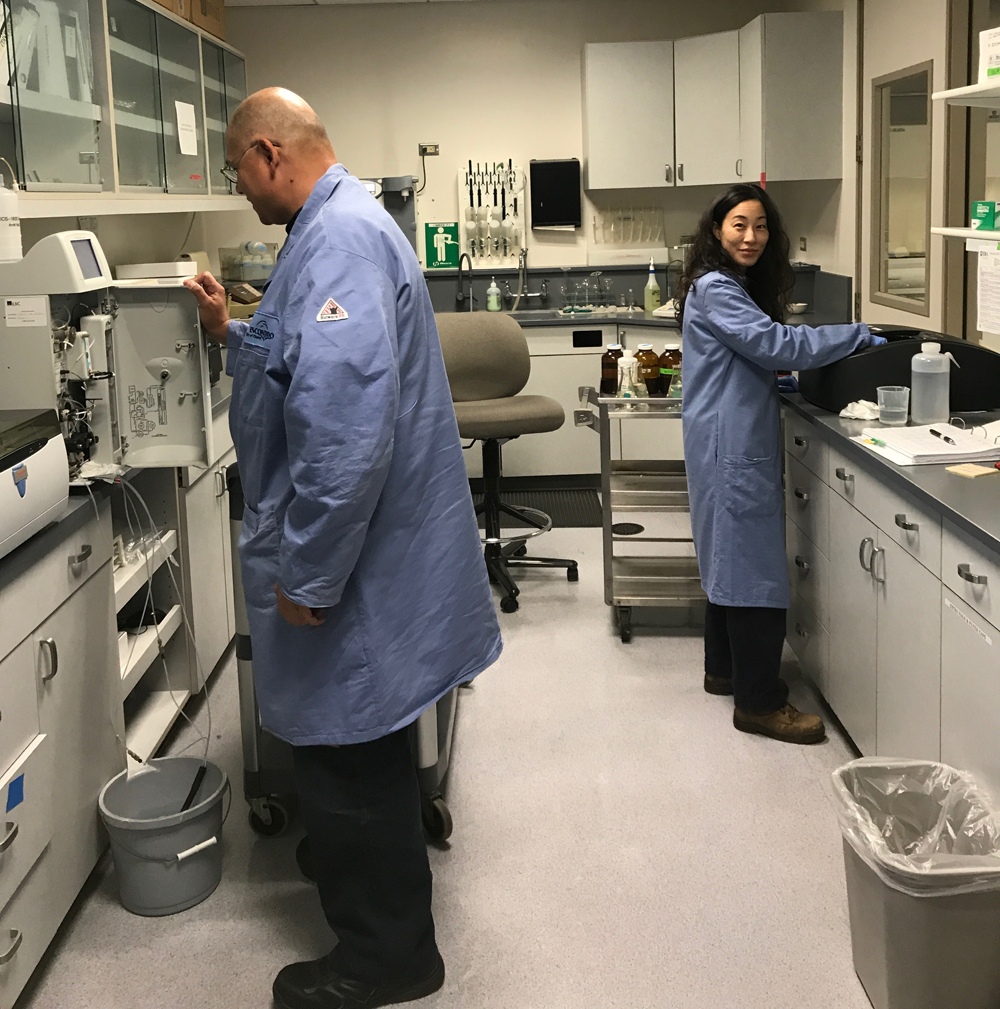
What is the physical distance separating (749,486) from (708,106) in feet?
10.4

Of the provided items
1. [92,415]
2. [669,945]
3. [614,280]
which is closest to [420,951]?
[669,945]

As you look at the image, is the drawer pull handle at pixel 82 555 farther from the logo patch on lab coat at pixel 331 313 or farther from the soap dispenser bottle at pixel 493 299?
the soap dispenser bottle at pixel 493 299

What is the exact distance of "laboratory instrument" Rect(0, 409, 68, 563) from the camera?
6.14 feet

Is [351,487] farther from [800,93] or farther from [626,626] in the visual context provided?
[800,93]

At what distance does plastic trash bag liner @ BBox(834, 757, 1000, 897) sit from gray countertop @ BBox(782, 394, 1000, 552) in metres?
0.43

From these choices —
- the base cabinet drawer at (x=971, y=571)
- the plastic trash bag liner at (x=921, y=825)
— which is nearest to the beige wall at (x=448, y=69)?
the base cabinet drawer at (x=971, y=571)

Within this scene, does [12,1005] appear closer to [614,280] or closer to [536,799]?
[536,799]

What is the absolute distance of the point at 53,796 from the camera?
2072 mm

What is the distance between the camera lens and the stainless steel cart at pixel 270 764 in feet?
8.18

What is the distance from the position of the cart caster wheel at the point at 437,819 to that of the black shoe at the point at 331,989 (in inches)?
19.6

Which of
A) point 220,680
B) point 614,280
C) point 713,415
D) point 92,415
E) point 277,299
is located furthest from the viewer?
point 614,280

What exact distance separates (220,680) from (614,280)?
341cm

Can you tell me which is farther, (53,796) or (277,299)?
(53,796)

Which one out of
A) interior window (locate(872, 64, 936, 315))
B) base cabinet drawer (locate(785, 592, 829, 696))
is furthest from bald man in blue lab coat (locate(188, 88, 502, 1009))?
interior window (locate(872, 64, 936, 315))
